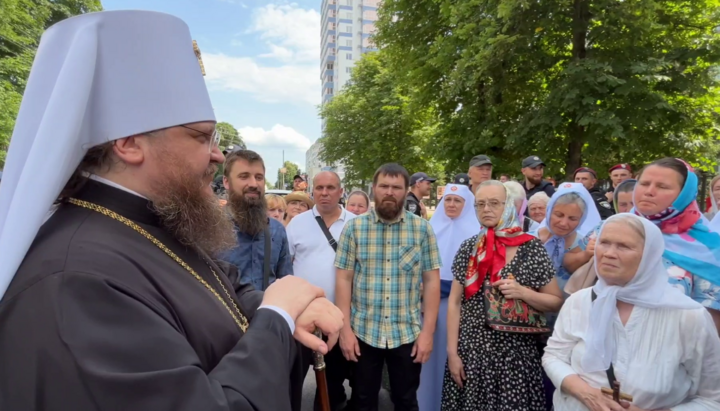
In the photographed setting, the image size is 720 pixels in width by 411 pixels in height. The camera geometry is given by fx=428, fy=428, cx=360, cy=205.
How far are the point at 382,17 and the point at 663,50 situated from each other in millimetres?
8166

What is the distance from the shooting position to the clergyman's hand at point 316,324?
4.31 ft

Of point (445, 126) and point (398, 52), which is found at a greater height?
point (398, 52)

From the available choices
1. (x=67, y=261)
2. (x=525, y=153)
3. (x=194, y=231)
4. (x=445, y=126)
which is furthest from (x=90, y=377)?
(x=445, y=126)

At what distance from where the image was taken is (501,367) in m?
2.95

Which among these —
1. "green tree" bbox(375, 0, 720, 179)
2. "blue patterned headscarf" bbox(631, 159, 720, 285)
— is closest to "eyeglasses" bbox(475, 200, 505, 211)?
"blue patterned headscarf" bbox(631, 159, 720, 285)

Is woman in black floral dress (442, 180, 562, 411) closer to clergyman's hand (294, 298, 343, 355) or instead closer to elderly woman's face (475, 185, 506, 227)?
elderly woman's face (475, 185, 506, 227)

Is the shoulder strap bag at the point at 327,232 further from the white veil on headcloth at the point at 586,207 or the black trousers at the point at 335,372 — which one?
the white veil on headcloth at the point at 586,207

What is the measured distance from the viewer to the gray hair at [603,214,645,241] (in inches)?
92.0

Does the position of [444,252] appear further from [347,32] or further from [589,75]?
[347,32]

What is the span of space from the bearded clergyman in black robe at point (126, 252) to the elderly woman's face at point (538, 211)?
13.7 ft

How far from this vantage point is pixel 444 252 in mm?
4176

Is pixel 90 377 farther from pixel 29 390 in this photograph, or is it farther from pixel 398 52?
pixel 398 52

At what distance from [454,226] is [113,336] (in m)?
3.69

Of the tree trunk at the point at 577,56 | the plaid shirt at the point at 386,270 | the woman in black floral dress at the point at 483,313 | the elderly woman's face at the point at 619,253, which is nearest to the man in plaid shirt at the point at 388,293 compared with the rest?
the plaid shirt at the point at 386,270
